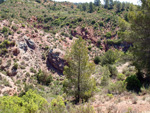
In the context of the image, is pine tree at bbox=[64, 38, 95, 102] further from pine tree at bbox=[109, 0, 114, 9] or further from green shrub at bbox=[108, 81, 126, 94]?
pine tree at bbox=[109, 0, 114, 9]

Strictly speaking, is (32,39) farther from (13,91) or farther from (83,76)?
(83,76)

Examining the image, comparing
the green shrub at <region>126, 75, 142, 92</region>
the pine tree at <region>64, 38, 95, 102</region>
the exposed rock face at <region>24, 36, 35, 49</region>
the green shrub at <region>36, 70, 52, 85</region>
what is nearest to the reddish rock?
the exposed rock face at <region>24, 36, 35, 49</region>

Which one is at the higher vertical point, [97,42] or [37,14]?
[37,14]

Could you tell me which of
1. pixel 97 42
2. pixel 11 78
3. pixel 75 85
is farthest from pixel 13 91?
pixel 97 42

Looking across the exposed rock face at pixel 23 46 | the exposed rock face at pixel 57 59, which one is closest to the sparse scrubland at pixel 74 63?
the exposed rock face at pixel 57 59

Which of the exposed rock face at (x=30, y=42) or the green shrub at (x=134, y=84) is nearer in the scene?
the green shrub at (x=134, y=84)

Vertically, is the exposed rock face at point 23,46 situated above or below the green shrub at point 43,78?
above

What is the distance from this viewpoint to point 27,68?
24.1 metres

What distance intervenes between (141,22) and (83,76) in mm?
6850

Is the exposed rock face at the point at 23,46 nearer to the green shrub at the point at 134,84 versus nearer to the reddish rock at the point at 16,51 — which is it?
the reddish rock at the point at 16,51

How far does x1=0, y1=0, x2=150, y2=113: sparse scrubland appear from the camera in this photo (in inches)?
265

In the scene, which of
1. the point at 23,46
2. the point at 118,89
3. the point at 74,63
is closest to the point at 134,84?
the point at 118,89

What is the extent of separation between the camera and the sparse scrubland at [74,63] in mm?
6727

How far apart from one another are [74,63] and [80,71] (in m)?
0.93
